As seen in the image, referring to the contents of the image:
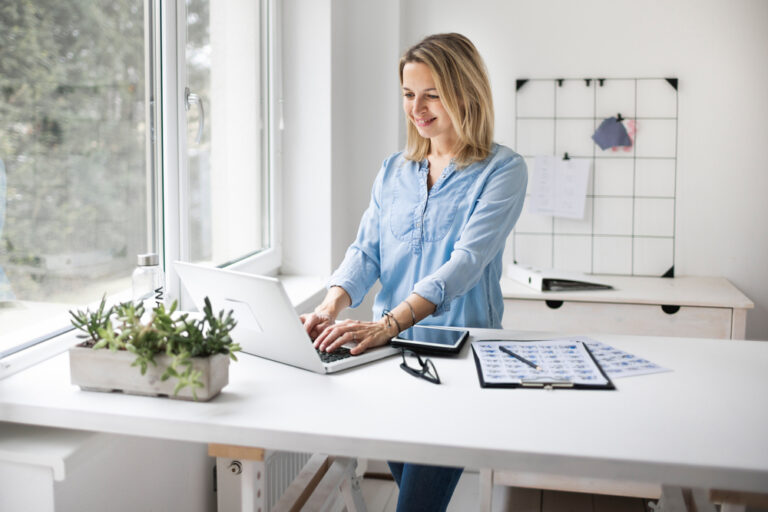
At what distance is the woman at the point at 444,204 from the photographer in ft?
5.81

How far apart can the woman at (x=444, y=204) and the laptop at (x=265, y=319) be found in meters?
0.28

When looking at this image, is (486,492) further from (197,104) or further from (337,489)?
(197,104)

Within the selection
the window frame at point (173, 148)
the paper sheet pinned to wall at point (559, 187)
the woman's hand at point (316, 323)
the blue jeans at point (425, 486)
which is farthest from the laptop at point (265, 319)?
the paper sheet pinned to wall at point (559, 187)

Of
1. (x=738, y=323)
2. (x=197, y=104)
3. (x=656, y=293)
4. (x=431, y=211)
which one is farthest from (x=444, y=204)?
(x=738, y=323)

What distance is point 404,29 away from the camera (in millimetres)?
3156

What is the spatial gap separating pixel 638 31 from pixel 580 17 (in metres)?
0.24

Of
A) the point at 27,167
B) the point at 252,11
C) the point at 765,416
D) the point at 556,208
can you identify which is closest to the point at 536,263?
the point at 556,208

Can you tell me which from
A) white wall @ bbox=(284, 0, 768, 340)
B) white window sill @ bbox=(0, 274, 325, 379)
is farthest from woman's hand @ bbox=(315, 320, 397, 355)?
white wall @ bbox=(284, 0, 768, 340)

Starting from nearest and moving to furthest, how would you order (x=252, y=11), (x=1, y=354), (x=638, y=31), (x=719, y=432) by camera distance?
1. (x=719, y=432)
2. (x=1, y=354)
3. (x=252, y=11)
4. (x=638, y=31)

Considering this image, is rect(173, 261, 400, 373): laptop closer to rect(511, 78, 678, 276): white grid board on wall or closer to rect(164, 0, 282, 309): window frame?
rect(164, 0, 282, 309): window frame

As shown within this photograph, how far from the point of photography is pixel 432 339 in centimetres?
166

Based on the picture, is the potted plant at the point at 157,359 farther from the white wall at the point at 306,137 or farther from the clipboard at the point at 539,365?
the white wall at the point at 306,137

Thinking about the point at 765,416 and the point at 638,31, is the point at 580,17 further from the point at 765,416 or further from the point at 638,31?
the point at 765,416

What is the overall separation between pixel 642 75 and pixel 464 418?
2345mm
